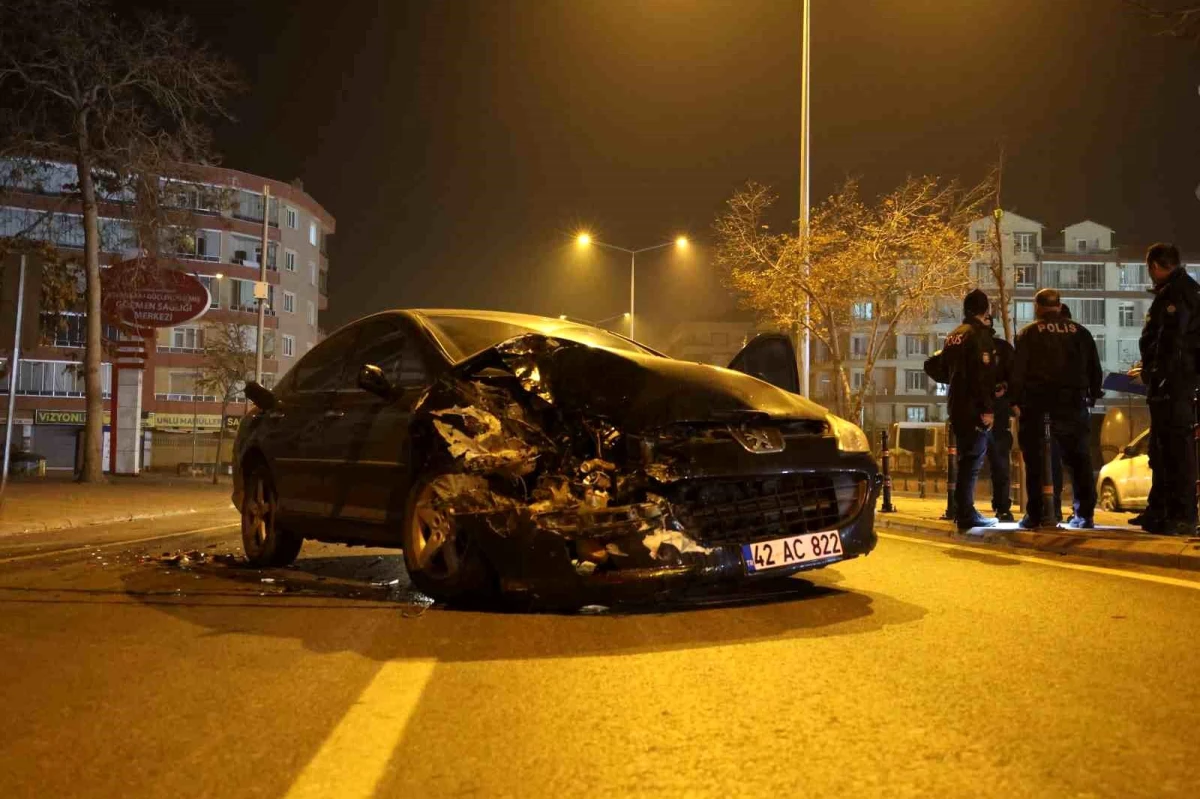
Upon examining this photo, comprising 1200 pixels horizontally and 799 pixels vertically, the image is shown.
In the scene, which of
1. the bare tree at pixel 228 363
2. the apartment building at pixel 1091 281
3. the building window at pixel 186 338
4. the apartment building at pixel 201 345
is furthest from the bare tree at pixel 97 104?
the apartment building at pixel 1091 281

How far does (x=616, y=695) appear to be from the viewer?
3713 mm

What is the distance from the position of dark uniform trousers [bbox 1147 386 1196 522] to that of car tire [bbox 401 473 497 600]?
534cm

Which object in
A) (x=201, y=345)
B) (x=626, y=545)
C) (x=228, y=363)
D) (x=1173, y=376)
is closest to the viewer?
(x=626, y=545)

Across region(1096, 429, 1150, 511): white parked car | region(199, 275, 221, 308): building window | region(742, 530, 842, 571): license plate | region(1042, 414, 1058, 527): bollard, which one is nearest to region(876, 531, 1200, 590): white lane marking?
region(1042, 414, 1058, 527): bollard

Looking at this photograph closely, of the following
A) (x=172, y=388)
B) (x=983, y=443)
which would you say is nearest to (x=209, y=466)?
(x=172, y=388)

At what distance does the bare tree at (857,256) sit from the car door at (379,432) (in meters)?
15.7

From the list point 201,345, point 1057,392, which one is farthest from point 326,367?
point 201,345

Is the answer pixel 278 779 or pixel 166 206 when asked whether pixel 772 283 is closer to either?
pixel 166 206

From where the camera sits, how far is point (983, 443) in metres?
9.45

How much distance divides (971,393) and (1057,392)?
76 cm

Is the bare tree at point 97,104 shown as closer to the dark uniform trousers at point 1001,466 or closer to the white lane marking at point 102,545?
the white lane marking at point 102,545

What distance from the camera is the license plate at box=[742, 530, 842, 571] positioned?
5.05 metres

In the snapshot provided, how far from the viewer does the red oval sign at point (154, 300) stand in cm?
2761

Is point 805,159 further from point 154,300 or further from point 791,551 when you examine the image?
point 154,300
